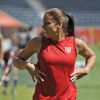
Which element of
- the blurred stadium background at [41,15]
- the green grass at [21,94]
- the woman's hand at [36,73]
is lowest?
the blurred stadium background at [41,15]

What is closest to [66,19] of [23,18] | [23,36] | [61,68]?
[61,68]

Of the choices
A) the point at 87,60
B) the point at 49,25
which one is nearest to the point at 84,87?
the point at 87,60

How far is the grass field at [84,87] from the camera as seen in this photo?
1216cm

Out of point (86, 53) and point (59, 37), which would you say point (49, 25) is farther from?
point (86, 53)

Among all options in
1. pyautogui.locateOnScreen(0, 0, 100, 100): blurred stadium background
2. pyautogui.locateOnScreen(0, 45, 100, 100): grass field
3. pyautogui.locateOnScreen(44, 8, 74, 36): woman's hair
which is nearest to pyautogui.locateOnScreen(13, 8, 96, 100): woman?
pyautogui.locateOnScreen(44, 8, 74, 36): woman's hair

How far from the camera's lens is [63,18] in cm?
519

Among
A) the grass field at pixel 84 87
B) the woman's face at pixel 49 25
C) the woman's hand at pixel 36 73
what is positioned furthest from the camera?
the grass field at pixel 84 87

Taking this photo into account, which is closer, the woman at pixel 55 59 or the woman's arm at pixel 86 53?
the woman at pixel 55 59

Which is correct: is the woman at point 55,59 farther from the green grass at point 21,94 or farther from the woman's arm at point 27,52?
the green grass at point 21,94

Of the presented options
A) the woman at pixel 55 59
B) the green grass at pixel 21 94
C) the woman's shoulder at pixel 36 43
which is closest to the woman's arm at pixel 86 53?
the woman at pixel 55 59

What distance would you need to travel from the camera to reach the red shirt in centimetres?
Result: 514

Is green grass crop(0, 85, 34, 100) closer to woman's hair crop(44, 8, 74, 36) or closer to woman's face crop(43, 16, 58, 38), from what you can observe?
woman's hair crop(44, 8, 74, 36)

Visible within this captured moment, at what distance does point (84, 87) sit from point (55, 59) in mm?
8266

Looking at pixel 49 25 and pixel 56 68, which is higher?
pixel 49 25
